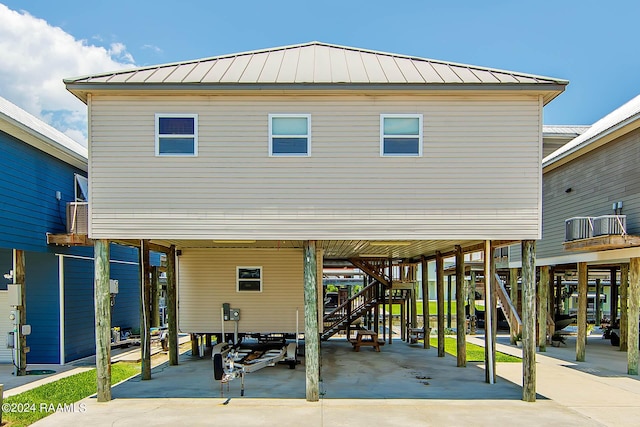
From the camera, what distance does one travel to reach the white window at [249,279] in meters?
17.2

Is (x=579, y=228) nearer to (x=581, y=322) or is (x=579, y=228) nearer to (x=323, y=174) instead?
(x=581, y=322)

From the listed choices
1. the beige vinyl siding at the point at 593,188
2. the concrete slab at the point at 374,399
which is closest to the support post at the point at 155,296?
the concrete slab at the point at 374,399

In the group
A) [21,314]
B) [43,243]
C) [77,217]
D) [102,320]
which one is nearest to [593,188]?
[102,320]

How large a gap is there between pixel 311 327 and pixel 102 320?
15.0 ft

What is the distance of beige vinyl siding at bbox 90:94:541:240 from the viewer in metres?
11.4

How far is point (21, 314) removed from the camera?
567 inches

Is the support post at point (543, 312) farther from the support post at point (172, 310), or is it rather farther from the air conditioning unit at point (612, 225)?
the support post at point (172, 310)

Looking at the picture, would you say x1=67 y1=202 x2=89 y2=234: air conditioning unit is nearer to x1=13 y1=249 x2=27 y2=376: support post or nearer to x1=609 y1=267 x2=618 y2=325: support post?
x1=13 y1=249 x2=27 y2=376: support post

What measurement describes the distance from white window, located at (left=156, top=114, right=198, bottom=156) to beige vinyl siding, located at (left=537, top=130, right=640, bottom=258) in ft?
40.8

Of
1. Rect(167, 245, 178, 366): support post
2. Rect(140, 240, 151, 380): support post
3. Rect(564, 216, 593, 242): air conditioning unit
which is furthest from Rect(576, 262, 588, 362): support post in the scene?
Rect(140, 240, 151, 380): support post

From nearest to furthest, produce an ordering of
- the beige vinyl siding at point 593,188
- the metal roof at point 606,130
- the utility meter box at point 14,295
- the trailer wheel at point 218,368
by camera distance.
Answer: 1. the trailer wheel at point 218,368
2. the utility meter box at point 14,295
3. the metal roof at point 606,130
4. the beige vinyl siding at point 593,188

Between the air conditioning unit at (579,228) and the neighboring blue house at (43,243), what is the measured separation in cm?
1583

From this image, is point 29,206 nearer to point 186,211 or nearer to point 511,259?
point 186,211

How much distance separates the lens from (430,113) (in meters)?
11.6
